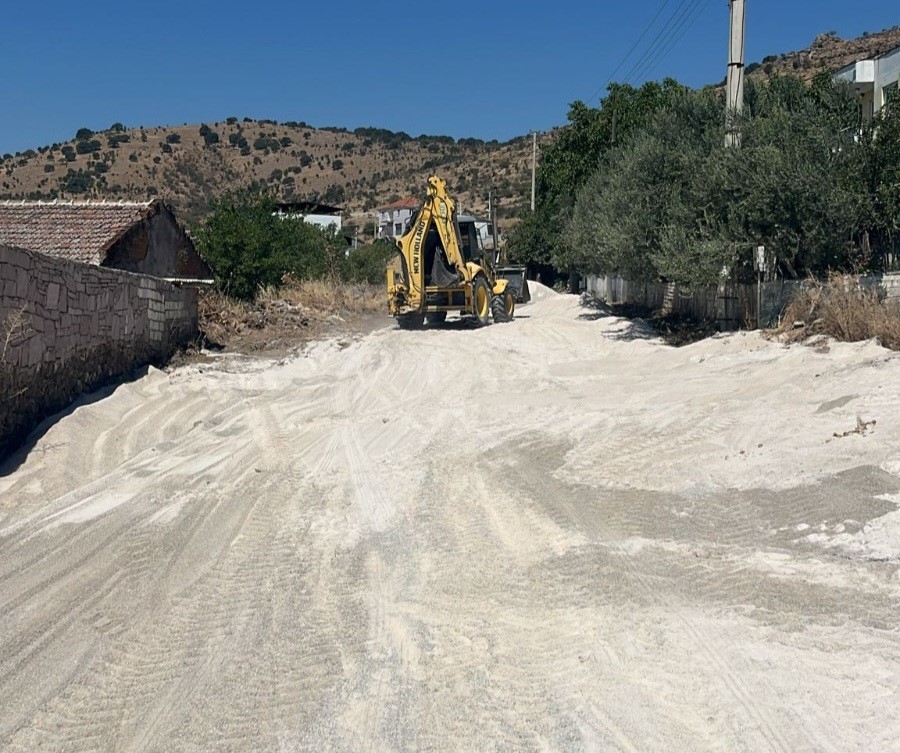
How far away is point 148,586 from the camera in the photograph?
6.50 metres

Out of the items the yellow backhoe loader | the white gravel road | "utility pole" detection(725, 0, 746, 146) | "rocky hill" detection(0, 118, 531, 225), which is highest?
"rocky hill" detection(0, 118, 531, 225)

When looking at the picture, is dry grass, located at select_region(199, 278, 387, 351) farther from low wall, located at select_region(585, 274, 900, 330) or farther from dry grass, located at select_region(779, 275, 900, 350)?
dry grass, located at select_region(779, 275, 900, 350)

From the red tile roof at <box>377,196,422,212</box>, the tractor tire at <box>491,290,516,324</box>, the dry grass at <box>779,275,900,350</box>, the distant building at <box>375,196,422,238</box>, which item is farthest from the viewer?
the red tile roof at <box>377,196,422,212</box>

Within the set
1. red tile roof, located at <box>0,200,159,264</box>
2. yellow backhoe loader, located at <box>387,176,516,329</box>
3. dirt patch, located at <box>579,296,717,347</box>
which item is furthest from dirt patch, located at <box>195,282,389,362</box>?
dirt patch, located at <box>579,296,717,347</box>

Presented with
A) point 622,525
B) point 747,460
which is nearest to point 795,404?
point 747,460

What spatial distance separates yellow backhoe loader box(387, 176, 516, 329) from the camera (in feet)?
76.8

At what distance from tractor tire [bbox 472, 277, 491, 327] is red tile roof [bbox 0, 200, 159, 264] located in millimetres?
7918

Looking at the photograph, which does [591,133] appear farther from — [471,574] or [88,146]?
[88,146]

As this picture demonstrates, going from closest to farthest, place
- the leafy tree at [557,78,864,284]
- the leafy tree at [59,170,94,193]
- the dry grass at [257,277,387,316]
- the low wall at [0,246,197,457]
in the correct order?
the low wall at [0,246,197,457] < the leafy tree at [557,78,864,284] < the dry grass at [257,277,387,316] < the leafy tree at [59,170,94,193]

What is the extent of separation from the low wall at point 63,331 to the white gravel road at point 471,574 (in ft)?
1.68

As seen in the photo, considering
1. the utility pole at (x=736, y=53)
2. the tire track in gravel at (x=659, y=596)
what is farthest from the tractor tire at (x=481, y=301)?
the tire track in gravel at (x=659, y=596)

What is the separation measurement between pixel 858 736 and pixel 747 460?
4.86m

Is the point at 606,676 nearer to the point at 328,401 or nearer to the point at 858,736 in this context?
the point at 858,736

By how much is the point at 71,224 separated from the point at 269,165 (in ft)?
273
